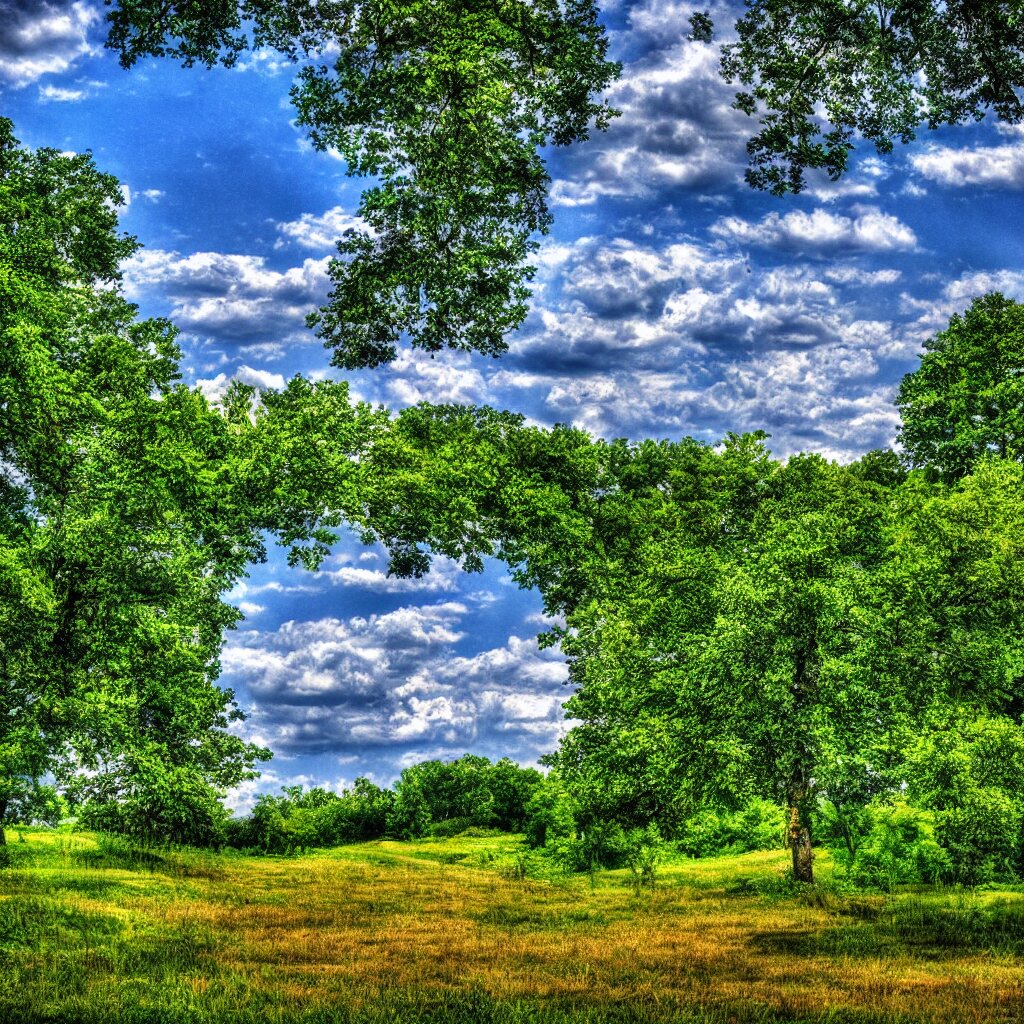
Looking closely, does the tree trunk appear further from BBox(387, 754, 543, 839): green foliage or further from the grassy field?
BBox(387, 754, 543, 839): green foliage

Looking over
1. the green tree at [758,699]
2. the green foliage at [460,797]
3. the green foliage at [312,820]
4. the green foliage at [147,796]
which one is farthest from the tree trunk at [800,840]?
the green foliage at [460,797]

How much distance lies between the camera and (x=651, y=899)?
1081 inches

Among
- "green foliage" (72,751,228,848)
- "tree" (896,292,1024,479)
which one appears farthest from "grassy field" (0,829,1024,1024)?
"tree" (896,292,1024,479)

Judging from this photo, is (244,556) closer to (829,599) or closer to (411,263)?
(829,599)

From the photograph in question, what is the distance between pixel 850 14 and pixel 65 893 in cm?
2464

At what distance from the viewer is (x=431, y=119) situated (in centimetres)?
1170

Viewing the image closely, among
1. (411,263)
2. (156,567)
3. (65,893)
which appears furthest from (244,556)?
(411,263)

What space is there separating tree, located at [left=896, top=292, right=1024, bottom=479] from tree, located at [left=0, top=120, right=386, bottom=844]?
104ft

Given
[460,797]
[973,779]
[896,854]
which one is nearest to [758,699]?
[973,779]

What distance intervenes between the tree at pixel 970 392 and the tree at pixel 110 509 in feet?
104

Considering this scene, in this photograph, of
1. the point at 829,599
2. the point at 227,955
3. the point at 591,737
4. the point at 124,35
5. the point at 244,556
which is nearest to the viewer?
the point at 124,35

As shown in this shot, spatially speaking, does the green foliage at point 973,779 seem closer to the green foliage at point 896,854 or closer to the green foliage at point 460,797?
the green foliage at point 896,854

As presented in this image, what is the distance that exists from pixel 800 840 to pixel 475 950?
14.7 metres

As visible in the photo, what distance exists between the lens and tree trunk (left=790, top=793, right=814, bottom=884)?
27.2 meters
